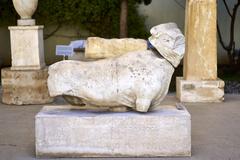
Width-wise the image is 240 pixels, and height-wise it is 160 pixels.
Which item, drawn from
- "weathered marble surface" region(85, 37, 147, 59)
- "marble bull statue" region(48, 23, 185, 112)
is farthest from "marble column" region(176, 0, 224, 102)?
"marble bull statue" region(48, 23, 185, 112)

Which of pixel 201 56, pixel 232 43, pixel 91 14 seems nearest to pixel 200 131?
pixel 201 56

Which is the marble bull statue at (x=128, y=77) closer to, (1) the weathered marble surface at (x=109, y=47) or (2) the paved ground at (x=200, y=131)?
(1) the weathered marble surface at (x=109, y=47)

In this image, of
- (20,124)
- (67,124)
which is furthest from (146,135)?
(20,124)

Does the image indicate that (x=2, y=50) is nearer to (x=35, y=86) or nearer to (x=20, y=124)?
(x=35, y=86)

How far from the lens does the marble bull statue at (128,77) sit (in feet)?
15.7

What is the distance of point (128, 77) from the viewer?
478 cm

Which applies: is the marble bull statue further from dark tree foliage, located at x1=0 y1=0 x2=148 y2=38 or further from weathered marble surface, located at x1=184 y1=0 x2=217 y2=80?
dark tree foliage, located at x1=0 y1=0 x2=148 y2=38

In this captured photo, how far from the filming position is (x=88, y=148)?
482 cm

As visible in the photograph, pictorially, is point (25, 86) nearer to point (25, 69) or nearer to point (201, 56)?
point (25, 69)

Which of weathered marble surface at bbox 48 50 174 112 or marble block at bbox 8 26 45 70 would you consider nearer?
weathered marble surface at bbox 48 50 174 112

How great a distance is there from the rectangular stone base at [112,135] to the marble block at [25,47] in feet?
11.0

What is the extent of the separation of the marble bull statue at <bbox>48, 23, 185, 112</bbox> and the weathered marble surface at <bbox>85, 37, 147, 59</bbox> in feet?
0.44

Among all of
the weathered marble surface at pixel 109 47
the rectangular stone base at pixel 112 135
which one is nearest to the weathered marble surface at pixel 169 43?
the weathered marble surface at pixel 109 47

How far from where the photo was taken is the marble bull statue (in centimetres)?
479
